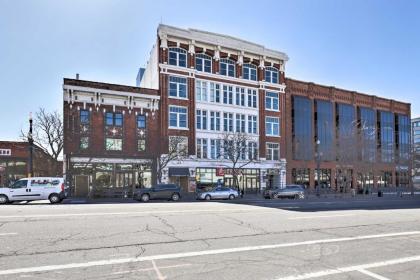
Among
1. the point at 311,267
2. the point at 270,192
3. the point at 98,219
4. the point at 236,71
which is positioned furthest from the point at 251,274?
the point at 236,71

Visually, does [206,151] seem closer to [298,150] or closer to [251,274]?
[298,150]

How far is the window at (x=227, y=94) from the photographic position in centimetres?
4578

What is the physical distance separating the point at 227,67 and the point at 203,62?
360 cm

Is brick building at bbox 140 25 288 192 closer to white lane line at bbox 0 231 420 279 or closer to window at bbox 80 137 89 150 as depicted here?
window at bbox 80 137 89 150

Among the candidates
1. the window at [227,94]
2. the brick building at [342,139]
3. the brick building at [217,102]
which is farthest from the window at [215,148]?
the brick building at [342,139]

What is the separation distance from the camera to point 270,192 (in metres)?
34.5

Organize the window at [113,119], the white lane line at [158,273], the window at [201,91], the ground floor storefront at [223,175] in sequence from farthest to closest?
the window at [201,91], the ground floor storefront at [223,175], the window at [113,119], the white lane line at [158,273]

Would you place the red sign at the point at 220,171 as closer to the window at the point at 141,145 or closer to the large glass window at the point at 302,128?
the window at the point at 141,145

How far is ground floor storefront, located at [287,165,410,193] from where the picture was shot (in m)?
50.5

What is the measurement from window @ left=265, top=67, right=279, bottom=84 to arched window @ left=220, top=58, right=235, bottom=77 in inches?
220

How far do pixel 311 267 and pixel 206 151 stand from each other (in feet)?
123

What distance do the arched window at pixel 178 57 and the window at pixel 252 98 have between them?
33.8 feet

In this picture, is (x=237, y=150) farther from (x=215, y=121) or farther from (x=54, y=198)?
(x=54, y=198)

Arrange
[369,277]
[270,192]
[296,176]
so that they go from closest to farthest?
[369,277], [270,192], [296,176]
